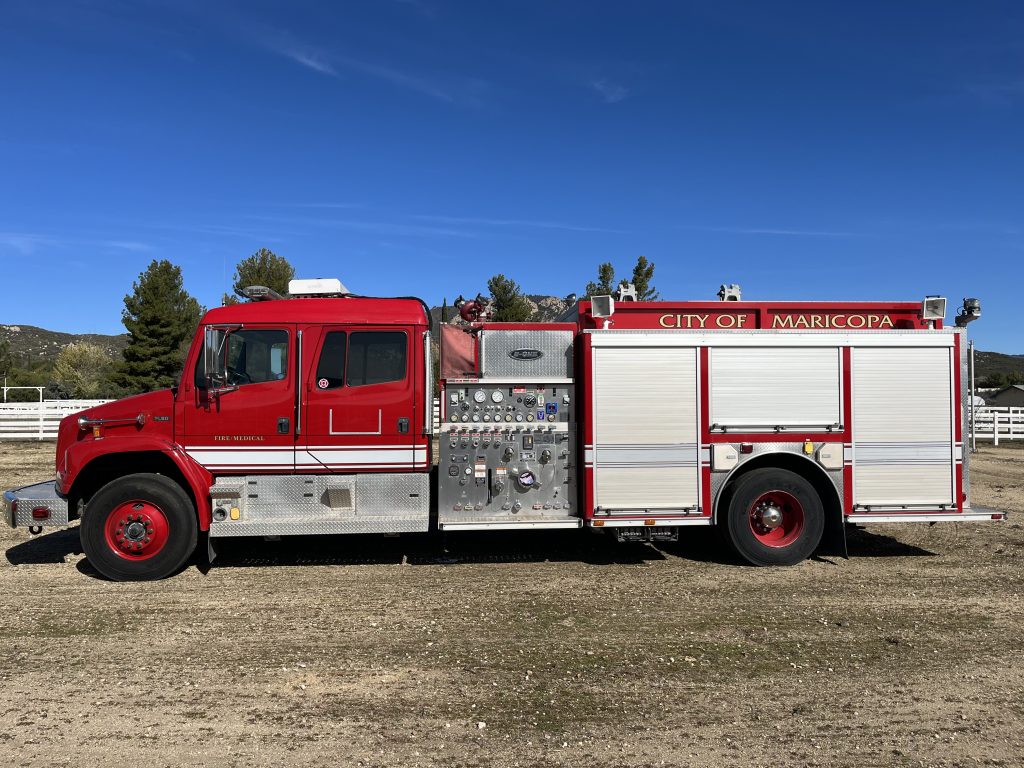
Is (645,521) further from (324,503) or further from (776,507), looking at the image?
(324,503)

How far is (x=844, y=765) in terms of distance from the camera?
10.4 ft

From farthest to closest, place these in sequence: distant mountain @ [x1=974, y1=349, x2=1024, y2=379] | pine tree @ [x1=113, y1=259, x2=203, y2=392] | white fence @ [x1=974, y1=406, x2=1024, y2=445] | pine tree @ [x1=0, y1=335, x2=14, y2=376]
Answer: distant mountain @ [x1=974, y1=349, x2=1024, y2=379] → pine tree @ [x1=0, y1=335, x2=14, y2=376] → pine tree @ [x1=113, y1=259, x2=203, y2=392] → white fence @ [x1=974, y1=406, x2=1024, y2=445]

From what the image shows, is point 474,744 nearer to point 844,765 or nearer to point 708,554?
point 844,765

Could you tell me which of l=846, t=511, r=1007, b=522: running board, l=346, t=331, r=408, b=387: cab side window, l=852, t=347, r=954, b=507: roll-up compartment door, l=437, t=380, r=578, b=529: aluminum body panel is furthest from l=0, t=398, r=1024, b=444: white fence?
l=437, t=380, r=578, b=529: aluminum body panel

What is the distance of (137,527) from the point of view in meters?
5.93

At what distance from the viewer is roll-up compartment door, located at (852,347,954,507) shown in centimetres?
644

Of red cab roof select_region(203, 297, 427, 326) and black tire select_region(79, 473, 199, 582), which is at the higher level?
red cab roof select_region(203, 297, 427, 326)

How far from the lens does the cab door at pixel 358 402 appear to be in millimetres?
6160

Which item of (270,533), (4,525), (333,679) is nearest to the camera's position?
(333,679)

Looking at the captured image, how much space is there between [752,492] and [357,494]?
393cm

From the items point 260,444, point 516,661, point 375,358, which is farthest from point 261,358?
point 516,661

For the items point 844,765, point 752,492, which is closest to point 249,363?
point 752,492

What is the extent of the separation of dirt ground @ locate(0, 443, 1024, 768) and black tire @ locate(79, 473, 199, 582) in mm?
231

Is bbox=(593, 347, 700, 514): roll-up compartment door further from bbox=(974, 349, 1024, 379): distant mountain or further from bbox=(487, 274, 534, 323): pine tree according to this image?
bbox=(974, 349, 1024, 379): distant mountain
